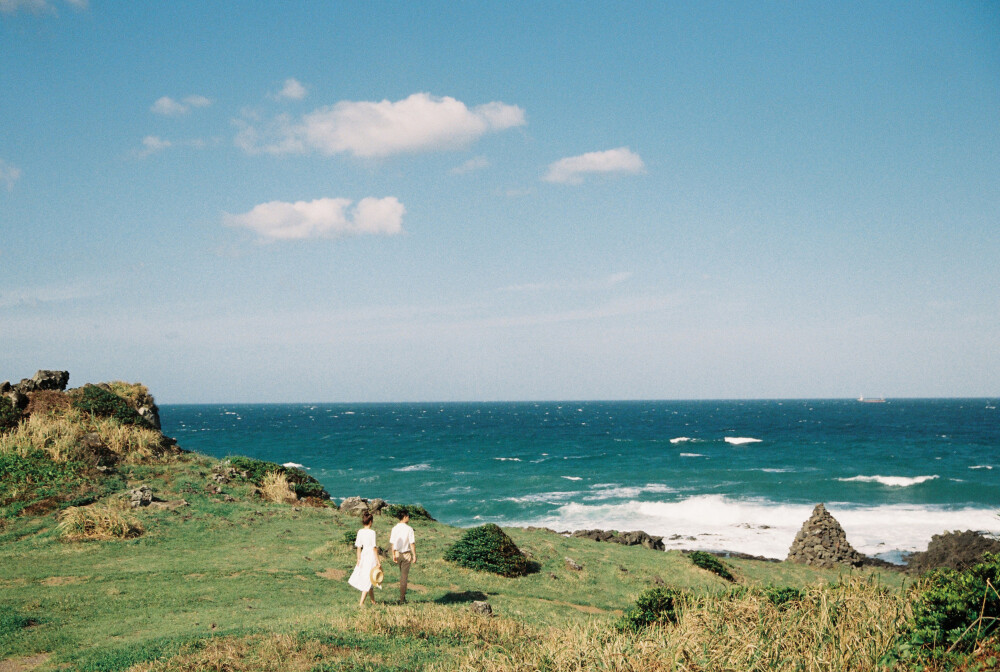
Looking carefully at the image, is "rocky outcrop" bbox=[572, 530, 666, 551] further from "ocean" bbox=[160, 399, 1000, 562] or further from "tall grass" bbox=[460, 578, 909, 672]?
"tall grass" bbox=[460, 578, 909, 672]

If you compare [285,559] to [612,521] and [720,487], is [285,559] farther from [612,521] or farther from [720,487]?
[720,487]

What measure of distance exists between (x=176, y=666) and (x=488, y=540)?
1086 cm

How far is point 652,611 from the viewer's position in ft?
31.1

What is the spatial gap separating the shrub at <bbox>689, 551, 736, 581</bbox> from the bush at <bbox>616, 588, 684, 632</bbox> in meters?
12.9

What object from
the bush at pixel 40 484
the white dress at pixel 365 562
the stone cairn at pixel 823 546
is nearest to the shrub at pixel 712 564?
the stone cairn at pixel 823 546

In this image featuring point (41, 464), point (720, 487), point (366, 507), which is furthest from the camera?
point (720, 487)

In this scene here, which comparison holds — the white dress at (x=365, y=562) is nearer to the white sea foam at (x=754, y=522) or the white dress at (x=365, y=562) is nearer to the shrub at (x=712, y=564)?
the shrub at (x=712, y=564)

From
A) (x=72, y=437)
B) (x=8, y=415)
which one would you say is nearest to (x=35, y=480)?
(x=72, y=437)

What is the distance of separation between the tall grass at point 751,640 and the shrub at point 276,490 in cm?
1820

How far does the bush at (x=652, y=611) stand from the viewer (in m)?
9.29

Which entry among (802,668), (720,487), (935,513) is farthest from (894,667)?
(720,487)

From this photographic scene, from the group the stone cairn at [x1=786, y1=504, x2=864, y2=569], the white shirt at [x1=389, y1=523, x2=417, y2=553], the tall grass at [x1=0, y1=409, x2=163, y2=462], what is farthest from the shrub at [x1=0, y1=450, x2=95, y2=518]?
the stone cairn at [x1=786, y1=504, x2=864, y2=569]

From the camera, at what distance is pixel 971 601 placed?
6695 millimetres

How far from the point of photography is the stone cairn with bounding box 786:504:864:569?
2777 centimetres
